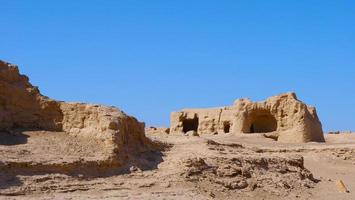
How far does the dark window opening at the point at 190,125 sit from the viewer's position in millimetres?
36531

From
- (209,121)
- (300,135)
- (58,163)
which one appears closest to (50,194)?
(58,163)

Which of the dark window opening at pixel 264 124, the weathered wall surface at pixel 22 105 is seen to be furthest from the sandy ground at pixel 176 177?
the dark window opening at pixel 264 124

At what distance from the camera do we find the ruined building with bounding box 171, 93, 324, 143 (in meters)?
30.1

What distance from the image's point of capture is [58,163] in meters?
12.5

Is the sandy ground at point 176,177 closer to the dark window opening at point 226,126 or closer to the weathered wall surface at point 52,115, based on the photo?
the weathered wall surface at point 52,115

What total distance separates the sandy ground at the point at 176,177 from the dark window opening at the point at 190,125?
16088 millimetres

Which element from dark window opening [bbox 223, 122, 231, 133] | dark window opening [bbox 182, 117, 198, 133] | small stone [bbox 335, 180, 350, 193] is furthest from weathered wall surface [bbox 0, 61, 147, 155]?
dark window opening [bbox 182, 117, 198, 133]

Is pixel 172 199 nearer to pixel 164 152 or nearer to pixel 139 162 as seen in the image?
pixel 139 162

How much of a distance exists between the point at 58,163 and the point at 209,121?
22979mm

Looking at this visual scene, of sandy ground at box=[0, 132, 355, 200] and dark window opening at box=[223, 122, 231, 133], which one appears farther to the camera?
dark window opening at box=[223, 122, 231, 133]

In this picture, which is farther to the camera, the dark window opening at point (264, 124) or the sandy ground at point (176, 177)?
the dark window opening at point (264, 124)

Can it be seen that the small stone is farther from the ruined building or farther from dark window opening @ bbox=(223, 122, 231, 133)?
dark window opening @ bbox=(223, 122, 231, 133)

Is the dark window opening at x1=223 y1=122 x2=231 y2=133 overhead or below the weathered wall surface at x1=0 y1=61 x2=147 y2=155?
overhead

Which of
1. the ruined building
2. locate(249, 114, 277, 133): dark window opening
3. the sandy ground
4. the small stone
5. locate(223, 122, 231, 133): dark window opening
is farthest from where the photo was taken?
locate(223, 122, 231, 133): dark window opening
